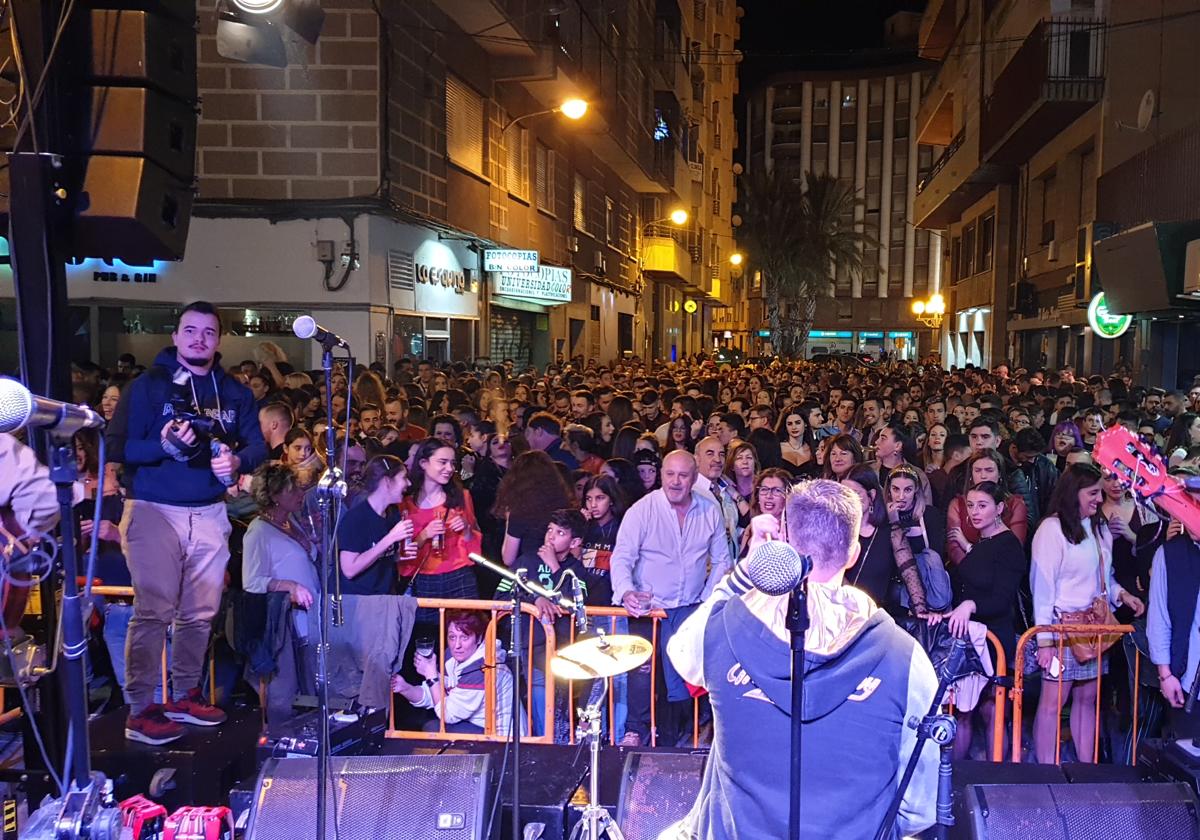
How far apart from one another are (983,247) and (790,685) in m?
35.0

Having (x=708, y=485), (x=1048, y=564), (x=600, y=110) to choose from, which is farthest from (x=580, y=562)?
(x=600, y=110)

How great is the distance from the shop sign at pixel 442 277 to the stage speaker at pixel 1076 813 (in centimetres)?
1407

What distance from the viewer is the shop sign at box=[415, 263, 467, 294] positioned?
16797 millimetres

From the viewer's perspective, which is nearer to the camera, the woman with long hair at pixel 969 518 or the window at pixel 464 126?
the woman with long hair at pixel 969 518

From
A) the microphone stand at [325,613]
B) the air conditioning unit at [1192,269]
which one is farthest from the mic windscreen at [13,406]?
the air conditioning unit at [1192,269]

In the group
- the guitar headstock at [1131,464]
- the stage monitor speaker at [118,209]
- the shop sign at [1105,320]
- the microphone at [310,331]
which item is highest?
the shop sign at [1105,320]

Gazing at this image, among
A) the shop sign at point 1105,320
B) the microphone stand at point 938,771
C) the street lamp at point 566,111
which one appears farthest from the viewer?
the shop sign at point 1105,320

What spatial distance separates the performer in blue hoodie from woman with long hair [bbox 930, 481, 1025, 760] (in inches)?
122

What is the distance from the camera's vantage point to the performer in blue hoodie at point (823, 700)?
2650 mm

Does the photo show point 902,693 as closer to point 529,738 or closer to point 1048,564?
point 529,738

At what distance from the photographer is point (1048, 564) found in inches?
229

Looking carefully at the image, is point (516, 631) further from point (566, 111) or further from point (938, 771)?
point (566, 111)

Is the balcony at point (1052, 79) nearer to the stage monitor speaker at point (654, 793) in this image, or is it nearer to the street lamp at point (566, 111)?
the street lamp at point (566, 111)

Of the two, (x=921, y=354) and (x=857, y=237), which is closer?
(x=857, y=237)
